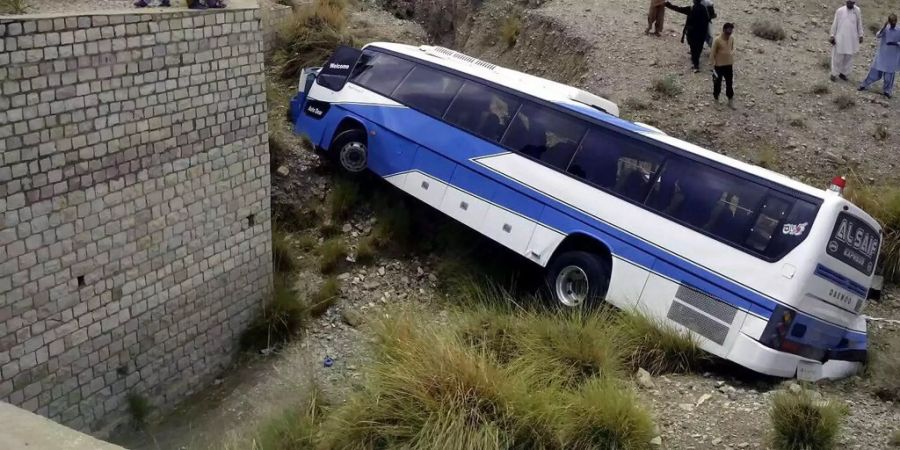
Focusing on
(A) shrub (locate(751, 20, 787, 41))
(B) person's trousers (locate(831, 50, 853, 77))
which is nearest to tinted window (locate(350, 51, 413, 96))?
(B) person's trousers (locate(831, 50, 853, 77))

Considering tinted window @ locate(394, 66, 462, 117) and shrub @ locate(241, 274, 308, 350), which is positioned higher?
tinted window @ locate(394, 66, 462, 117)

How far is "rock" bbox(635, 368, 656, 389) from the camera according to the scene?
A: 777cm

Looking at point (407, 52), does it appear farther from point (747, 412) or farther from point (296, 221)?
point (747, 412)

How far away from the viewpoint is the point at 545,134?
10148mm

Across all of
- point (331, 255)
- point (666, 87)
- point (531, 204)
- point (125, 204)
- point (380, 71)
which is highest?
point (666, 87)

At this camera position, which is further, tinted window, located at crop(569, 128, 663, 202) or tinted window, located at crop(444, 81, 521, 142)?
tinted window, located at crop(444, 81, 521, 142)

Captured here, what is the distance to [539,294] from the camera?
32.8 ft

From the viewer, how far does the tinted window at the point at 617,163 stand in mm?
9273

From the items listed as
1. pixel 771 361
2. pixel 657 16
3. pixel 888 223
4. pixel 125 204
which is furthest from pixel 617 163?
pixel 657 16

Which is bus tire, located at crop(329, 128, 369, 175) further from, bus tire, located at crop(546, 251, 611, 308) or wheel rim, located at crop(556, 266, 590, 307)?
wheel rim, located at crop(556, 266, 590, 307)

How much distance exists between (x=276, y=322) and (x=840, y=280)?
21.3 feet

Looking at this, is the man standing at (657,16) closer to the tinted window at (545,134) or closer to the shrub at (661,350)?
the tinted window at (545,134)

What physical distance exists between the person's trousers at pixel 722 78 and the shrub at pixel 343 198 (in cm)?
662

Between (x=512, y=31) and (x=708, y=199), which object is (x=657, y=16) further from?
(x=708, y=199)
